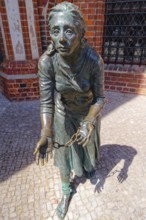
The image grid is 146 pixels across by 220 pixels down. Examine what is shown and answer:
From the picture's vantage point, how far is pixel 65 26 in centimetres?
124

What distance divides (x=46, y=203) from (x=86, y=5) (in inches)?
Result: 135

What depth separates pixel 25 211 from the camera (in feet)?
6.47

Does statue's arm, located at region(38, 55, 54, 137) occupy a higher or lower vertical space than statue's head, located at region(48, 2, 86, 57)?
lower

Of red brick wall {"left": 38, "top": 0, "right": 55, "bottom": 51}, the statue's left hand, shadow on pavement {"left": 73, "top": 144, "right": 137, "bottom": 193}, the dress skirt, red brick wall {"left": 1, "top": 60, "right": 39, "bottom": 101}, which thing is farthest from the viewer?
red brick wall {"left": 1, "top": 60, "right": 39, "bottom": 101}

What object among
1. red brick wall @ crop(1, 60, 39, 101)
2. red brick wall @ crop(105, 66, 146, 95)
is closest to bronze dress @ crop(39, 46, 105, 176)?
red brick wall @ crop(1, 60, 39, 101)

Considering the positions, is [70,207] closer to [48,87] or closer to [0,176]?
[0,176]

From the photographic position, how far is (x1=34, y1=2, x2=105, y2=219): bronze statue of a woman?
127 centimetres

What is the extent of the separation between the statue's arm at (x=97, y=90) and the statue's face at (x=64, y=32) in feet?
1.03

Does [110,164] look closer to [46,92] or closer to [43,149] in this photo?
[43,149]

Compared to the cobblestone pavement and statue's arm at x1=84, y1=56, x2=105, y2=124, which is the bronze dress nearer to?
statue's arm at x1=84, y1=56, x2=105, y2=124

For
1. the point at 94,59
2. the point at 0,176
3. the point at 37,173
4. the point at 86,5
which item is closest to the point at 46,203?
the point at 37,173

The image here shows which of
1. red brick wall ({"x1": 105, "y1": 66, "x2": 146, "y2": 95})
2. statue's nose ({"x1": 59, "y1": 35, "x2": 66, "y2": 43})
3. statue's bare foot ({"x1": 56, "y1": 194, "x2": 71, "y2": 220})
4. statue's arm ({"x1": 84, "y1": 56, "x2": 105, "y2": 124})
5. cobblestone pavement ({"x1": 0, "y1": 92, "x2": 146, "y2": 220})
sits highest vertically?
statue's nose ({"x1": 59, "y1": 35, "x2": 66, "y2": 43})

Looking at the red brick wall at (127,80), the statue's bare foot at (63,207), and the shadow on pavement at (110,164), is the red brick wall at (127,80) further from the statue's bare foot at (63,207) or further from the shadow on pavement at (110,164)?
the statue's bare foot at (63,207)

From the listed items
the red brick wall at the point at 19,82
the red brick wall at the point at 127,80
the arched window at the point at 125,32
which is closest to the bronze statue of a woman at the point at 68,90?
the red brick wall at the point at 19,82
